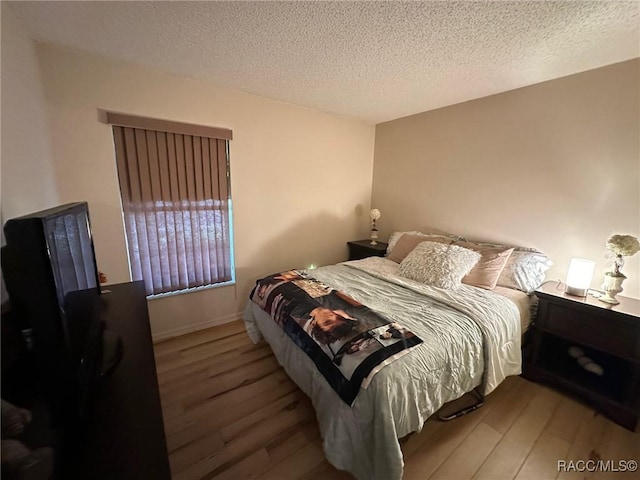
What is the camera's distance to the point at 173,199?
2.22m

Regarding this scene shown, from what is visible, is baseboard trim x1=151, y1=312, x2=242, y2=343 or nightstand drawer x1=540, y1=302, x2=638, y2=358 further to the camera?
baseboard trim x1=151, y1=312, x2=242, y2=343

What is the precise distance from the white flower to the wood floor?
1055 mm

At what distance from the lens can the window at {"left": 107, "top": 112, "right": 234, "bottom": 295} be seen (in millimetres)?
2041

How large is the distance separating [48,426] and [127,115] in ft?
6.78

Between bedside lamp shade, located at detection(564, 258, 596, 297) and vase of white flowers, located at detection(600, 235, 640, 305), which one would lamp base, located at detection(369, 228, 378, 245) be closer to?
bedside lamp shade, located at detection(564, 258, 596, 297)

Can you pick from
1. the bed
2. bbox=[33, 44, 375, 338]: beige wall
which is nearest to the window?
bbox=[33, 44, 375, 338]: beige wall

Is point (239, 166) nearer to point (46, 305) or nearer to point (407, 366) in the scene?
point (46, 305)

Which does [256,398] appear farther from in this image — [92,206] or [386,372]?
[92,206]

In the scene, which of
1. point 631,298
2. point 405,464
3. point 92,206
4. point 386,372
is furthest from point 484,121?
point 92,206

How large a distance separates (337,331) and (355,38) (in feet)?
5.65

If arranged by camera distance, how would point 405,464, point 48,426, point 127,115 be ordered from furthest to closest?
point 127,115
point 405,464
point 48,426

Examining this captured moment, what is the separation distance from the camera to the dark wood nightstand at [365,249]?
10.2 ft

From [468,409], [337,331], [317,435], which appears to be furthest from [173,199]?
[468,409]

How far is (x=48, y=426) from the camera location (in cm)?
69
